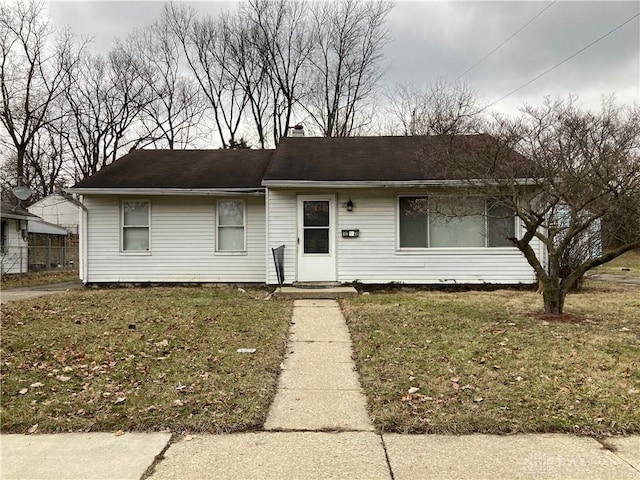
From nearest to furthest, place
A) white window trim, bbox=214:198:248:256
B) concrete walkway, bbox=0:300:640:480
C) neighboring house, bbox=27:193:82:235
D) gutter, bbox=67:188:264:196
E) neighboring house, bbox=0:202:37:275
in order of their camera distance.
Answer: concrete walkway, bbox=0:300:640:480
gutter, bbox=67:188:264:196
white window trim, bbox=214:198:248:256
neighboring house, bbox=0:202:37:275
neighboring house, bbox=27:193:82:235

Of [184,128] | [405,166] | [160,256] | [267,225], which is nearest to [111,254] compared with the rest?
[160,256]

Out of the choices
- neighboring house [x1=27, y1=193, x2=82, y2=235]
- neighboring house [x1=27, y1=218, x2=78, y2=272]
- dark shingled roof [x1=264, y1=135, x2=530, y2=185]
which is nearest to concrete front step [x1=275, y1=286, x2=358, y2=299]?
dark shingled roof [x1=264, y1=135, x2=530, y2=185]

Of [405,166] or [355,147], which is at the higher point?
[355,147]

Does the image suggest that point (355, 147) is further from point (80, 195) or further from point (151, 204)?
point (80, 195)

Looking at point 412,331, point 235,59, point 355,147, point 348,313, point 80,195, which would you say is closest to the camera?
point 412,331

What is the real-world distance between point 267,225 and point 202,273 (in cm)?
247

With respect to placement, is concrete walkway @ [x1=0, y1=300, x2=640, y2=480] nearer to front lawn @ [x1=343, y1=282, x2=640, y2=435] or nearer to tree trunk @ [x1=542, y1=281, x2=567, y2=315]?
front lawn @ [x1=343, y1=282, x2=640, y2=435]

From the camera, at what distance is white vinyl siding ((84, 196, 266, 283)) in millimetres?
12344

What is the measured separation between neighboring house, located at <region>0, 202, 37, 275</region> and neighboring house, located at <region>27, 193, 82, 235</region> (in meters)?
14.7

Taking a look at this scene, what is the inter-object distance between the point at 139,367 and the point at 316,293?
5566 mm

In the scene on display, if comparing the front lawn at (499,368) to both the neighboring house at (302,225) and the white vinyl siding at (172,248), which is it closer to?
the neighboring house at (302,225)

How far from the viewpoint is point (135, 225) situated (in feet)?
40.7

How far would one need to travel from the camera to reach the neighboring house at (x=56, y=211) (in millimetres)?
35062

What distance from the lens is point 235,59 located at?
98.6ft
